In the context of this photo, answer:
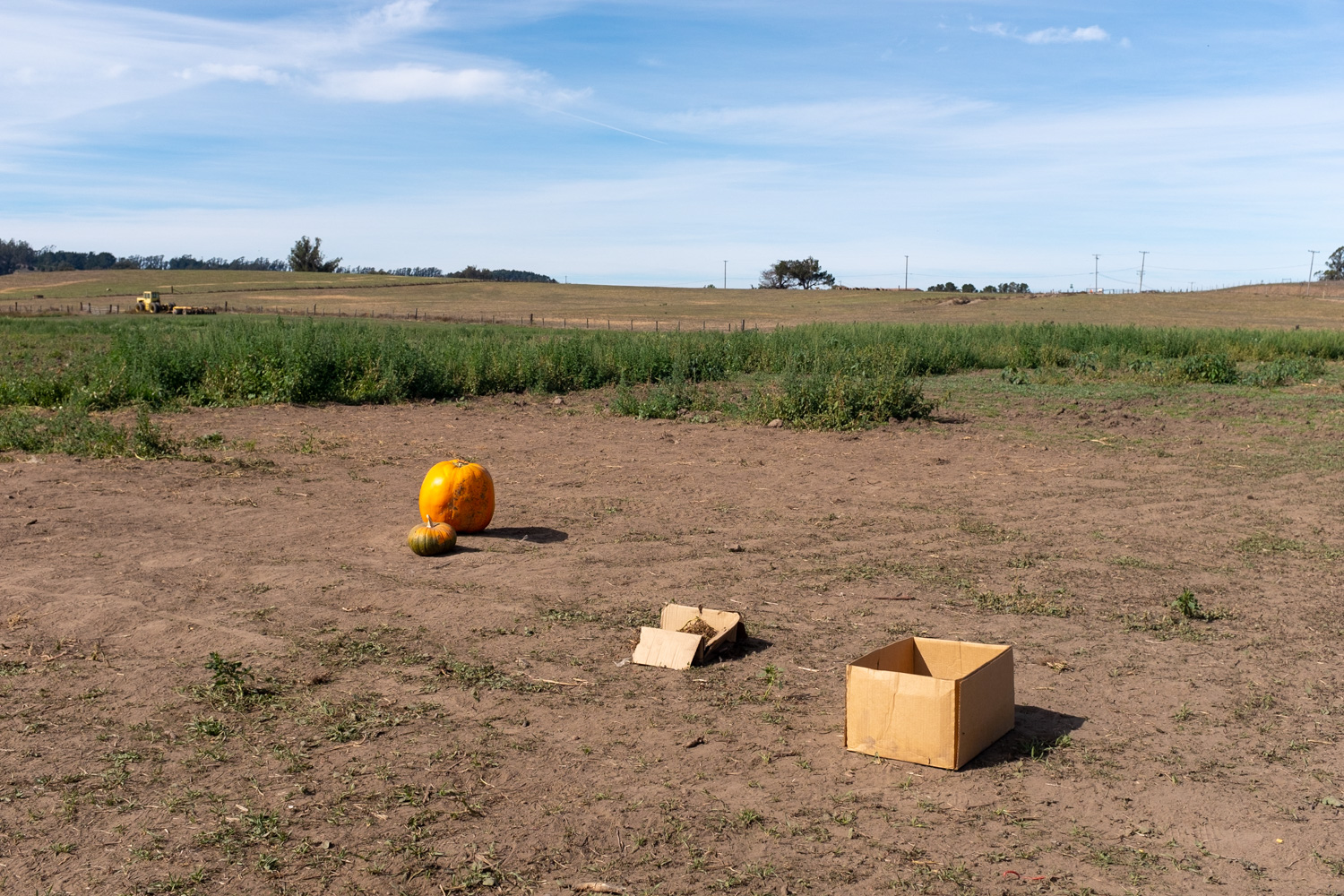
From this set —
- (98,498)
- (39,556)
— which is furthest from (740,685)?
(98,498)

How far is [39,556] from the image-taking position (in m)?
6.94

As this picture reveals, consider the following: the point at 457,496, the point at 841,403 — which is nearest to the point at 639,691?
the point at 457,496

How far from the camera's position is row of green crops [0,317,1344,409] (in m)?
15.8

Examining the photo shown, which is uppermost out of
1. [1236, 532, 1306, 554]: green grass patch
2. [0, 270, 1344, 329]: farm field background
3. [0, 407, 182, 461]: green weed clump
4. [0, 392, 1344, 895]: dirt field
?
[0, 270, 1344, 329]: farm field background

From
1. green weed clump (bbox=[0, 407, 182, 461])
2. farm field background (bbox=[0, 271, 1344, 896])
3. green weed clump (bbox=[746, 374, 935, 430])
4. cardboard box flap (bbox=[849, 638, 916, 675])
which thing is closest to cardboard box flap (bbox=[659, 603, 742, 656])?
farm field background (bbox=[0, 271, 1344, 896])

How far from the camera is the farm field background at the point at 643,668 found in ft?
11.3

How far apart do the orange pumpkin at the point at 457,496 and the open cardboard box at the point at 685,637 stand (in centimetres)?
266

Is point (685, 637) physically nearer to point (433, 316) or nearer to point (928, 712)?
point (928, 712)

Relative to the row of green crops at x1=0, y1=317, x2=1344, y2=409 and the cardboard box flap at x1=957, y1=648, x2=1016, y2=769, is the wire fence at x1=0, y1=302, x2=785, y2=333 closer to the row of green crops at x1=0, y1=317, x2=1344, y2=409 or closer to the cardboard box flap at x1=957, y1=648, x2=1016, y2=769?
the row of green crops at x1=0, y1=317, x2=1344, y2=409

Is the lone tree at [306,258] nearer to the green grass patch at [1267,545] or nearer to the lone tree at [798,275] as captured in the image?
the lone tree at [798,275]

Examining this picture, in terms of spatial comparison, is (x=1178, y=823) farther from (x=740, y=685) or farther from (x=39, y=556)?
(x=39, y=556)

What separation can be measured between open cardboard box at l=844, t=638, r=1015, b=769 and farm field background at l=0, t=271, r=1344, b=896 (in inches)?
4.0

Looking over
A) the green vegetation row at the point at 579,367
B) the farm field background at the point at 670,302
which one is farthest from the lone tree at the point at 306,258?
the green vegetation row at the point at 579,367

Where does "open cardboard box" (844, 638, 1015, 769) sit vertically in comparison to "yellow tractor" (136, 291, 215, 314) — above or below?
below
